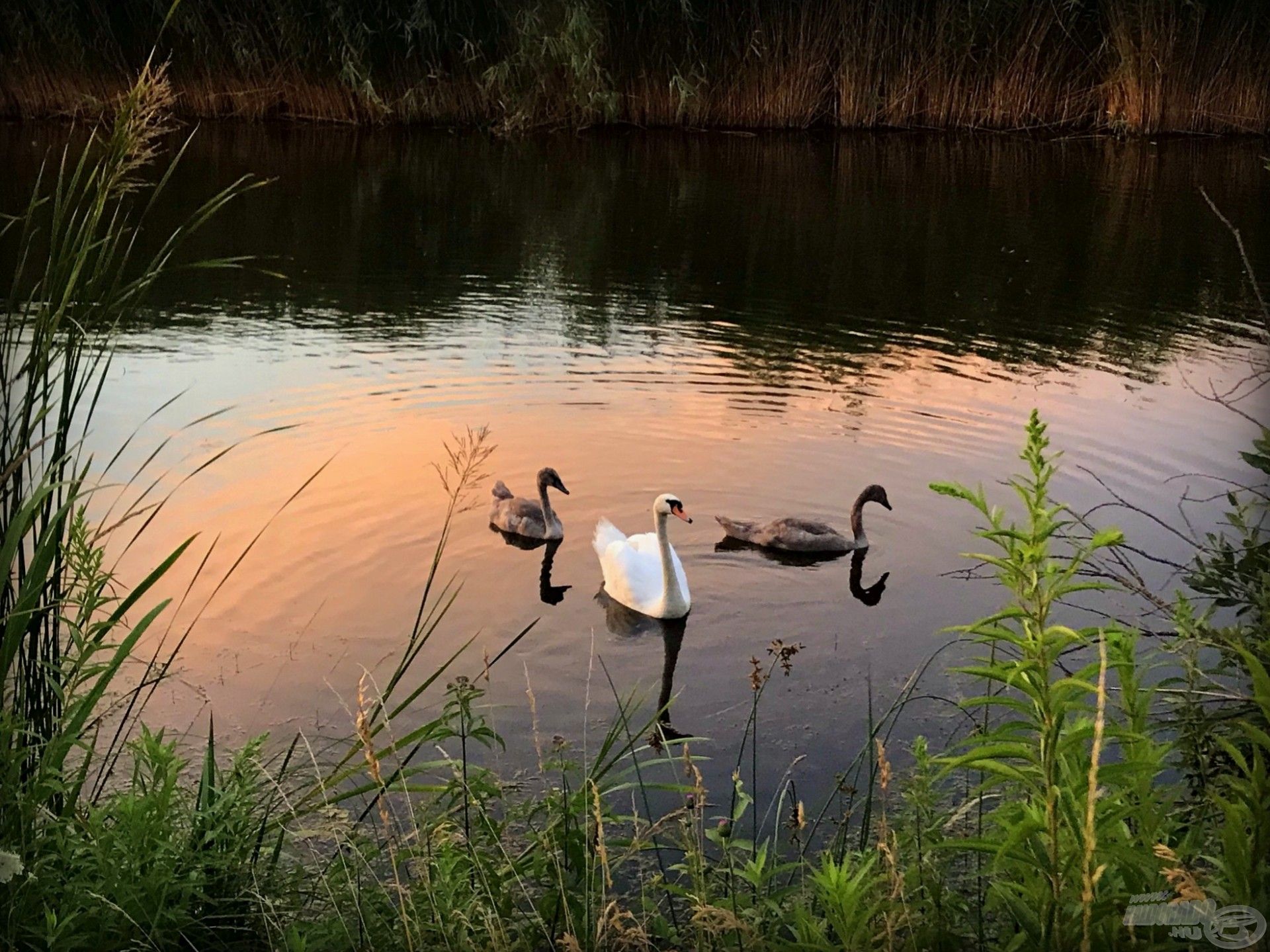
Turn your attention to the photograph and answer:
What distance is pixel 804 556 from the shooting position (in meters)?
6.59

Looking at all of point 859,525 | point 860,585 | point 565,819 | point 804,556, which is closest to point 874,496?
point 859,525

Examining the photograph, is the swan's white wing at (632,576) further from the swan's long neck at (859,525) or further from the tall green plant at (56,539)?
the tall green plant at (56,539)

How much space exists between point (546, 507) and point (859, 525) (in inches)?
56.2

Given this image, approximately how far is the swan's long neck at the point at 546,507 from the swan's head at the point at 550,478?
0.02m

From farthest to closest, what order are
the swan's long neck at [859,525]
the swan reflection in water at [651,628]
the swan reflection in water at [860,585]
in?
1. the swan's long neck at [859,525]
2. the swan reflection in water at [860,585]
3. the swan reflection in water at [651,628]

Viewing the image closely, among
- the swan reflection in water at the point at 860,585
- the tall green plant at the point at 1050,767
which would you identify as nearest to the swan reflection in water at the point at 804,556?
the swan reflection in water at the point at 860,585

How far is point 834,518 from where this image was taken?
22.8ft

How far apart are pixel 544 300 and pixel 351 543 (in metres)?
4.70

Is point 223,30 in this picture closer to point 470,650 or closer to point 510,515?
point 510,515

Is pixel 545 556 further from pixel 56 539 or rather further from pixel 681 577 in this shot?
pixel 56 539

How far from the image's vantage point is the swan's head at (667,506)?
6293mm

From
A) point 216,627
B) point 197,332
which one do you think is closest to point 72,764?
point 216,627

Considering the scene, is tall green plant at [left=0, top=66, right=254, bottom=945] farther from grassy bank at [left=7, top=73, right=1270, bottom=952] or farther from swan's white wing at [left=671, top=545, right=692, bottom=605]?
swan's white wing at [left=671, top=545, right=692, bottom=605]

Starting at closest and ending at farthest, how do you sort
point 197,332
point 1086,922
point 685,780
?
point 1086,922 → point 685,780 → point 197,332
